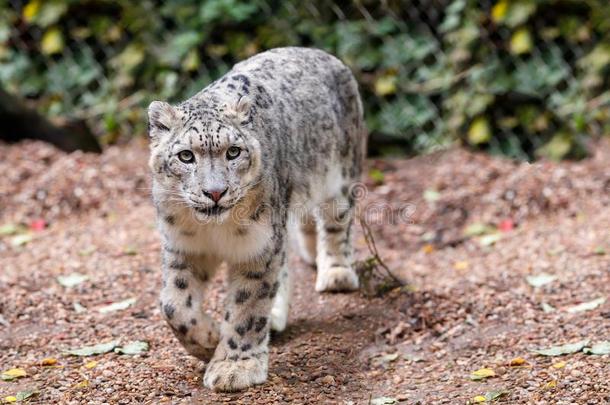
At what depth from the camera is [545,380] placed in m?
4.67

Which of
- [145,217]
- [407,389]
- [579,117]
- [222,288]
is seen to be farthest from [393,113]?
[407,389]

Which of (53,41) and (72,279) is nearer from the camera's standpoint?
(72,279)

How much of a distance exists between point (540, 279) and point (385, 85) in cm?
411

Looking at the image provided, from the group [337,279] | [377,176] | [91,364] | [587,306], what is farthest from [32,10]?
[587,306]

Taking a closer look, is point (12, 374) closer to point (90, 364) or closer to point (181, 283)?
point (90, 364)

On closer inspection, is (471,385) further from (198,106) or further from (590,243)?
(590,243)

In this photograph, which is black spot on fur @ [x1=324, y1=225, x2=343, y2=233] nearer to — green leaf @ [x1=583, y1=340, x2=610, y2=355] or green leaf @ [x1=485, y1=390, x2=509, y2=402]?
green leaf @ [x1=583, y1=340, x2=610, y2=355]

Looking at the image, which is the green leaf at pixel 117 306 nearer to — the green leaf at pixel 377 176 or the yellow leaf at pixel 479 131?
the green leaf at pixel 377 176

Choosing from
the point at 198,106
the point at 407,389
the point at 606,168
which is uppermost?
the point at 198,106

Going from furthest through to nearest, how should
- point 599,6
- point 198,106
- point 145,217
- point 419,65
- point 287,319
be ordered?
point 419,65
point 599,6
point 145,217
point 287,319
point 198,106

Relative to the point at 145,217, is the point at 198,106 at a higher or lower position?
higher

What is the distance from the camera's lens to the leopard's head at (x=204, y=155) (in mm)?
4398

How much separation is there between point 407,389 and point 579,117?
5458 mm

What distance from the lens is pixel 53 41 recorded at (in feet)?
37.2
